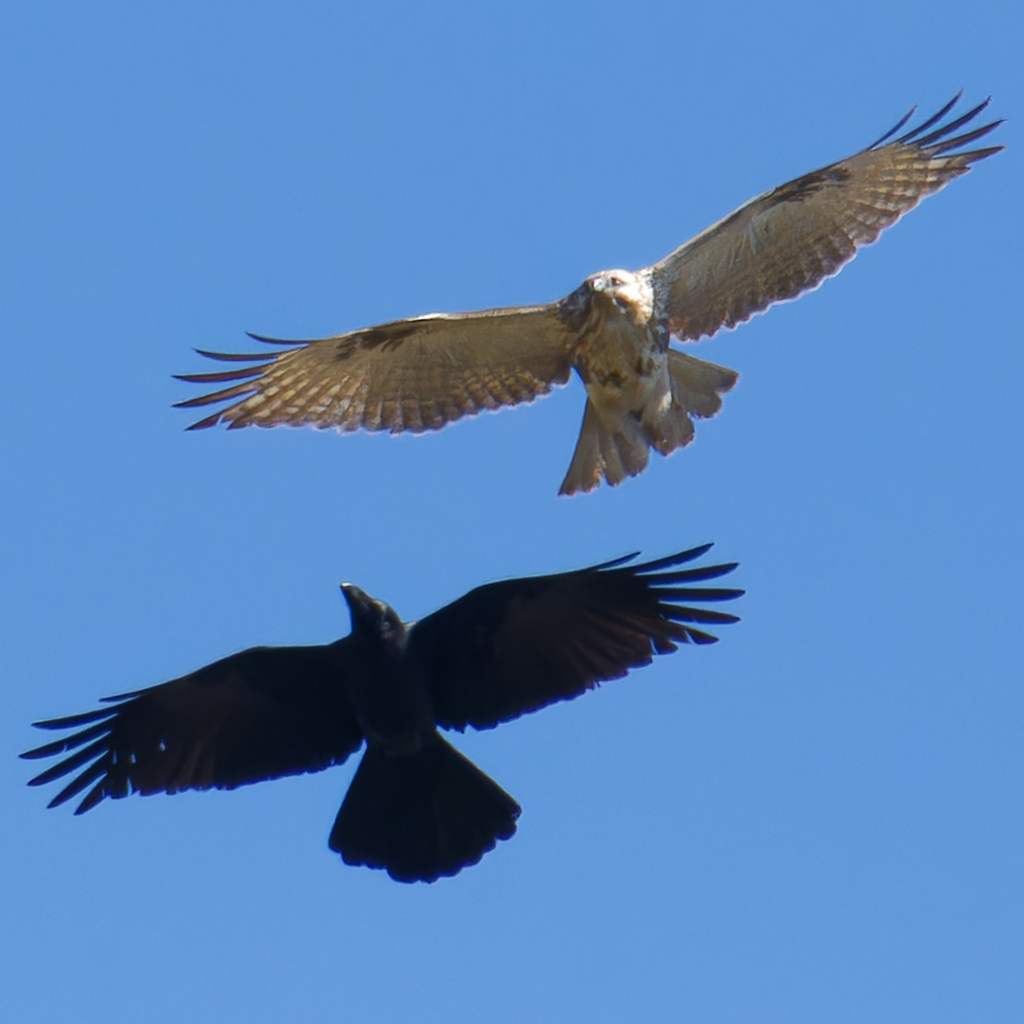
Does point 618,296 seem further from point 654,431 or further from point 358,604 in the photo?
point 358,604

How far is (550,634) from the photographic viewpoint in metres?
7.48

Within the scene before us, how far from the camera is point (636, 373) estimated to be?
9.34 metres

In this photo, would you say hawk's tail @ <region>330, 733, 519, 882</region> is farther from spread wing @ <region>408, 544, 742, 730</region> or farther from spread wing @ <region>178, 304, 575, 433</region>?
spread wing @ <region>178, 304, 575, 433</region>

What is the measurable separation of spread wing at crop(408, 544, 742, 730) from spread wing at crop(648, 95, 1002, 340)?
2652mm

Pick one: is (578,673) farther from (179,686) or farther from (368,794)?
(179,686)

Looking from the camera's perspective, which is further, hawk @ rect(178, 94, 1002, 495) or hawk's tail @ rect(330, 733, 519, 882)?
hawk @ rect(178, 94, 1002, 495)

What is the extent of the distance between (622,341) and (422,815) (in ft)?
9.87

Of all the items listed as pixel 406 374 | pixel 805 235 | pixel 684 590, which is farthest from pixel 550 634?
pixel 805 235

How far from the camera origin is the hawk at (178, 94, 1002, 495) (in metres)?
9.39

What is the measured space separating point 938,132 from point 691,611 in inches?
149

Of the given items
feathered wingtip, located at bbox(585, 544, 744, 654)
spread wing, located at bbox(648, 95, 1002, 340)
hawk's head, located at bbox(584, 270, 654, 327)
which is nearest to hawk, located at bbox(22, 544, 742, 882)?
feathered wingtip, located at bbox(585, 544, 744, 654)

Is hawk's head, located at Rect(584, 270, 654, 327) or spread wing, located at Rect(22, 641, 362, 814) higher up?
hawk's head, located at Rect(584, 270, 654, 327)

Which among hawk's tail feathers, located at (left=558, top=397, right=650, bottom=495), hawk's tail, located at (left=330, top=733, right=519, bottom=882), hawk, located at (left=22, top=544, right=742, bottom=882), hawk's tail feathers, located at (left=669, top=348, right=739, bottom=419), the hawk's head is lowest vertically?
hawk's tail, located at (left=330, top=733, right=519, bottom=882)

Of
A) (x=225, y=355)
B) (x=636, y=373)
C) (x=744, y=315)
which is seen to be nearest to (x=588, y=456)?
(x=636, y=373)
